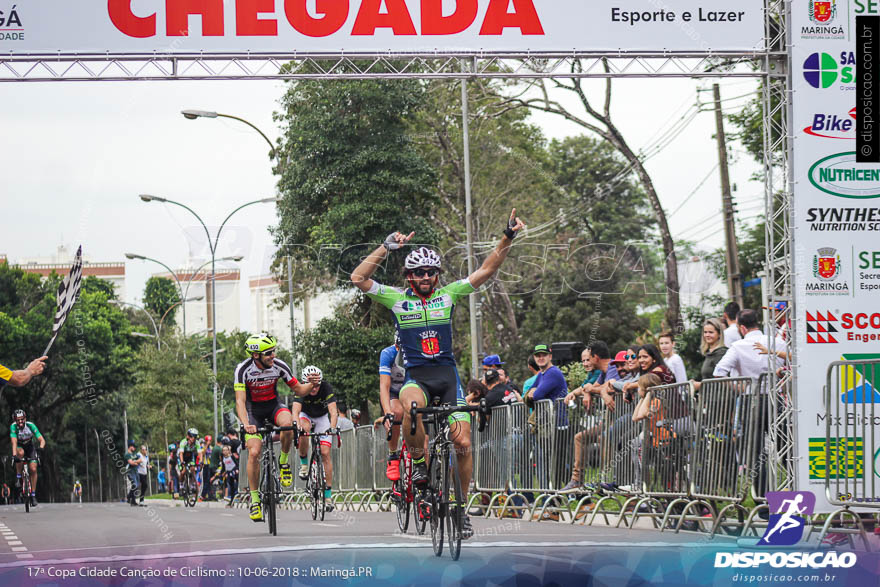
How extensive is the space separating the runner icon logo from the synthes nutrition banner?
219cm

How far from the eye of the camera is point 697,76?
1338 centimetres

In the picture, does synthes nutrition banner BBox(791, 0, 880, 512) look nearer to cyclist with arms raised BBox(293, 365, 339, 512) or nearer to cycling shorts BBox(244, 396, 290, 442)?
cycling shorts BBox(244, 396, 290, 442)

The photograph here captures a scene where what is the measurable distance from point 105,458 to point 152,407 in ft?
53.1

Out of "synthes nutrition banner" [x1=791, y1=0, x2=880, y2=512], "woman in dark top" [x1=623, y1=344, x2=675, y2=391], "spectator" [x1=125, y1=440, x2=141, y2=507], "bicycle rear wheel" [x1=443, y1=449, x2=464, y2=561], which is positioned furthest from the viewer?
"spectator" [x1=125, y1=440, x2=141, y2=507]

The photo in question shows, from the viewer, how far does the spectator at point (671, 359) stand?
47.0ft

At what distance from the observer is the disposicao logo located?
42.3 ft

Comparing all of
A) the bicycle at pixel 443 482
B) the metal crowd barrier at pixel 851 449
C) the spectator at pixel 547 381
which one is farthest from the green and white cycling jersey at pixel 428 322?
the spectator at pixel 547 381

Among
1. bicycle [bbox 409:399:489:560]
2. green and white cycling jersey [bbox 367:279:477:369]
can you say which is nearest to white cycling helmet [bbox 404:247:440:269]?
green and white cycling jersey [bbox 367:279:477:369]

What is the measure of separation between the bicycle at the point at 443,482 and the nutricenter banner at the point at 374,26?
5005 mm

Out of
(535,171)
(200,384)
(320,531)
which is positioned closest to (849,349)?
(320,531)

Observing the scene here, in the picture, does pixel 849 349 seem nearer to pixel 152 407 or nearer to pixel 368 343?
pixel 368 343

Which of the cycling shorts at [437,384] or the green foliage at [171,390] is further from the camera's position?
the green foliage at [171,390]

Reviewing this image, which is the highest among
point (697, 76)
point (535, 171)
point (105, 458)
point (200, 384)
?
point (535, 171)

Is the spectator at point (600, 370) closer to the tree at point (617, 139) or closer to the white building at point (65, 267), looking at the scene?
the tree at point (617, 139)
